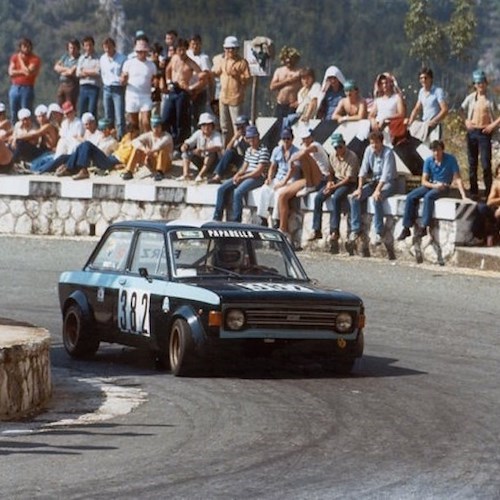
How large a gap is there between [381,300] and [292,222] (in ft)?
17.3

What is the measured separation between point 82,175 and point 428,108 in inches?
251

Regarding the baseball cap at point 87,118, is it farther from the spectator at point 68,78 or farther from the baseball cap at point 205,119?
the baseball cap at point 205,119

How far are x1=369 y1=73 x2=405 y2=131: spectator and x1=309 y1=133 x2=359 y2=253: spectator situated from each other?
0.72 meters

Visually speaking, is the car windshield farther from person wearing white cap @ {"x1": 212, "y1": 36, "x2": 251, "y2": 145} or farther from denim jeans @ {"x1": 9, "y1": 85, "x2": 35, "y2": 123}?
denim jeans @ {"x1": 9, "y1": 85, "x2": 35, "y2": 123}

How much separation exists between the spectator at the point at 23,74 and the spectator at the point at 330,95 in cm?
590

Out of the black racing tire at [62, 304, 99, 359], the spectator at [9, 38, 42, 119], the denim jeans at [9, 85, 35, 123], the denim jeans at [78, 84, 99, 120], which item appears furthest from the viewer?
the denim jeans at [9, 85, 35, 123]

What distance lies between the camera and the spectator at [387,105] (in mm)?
24719

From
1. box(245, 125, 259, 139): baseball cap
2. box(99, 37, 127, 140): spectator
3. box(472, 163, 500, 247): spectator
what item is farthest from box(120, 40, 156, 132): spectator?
box(472, 163, 500, 247): spectator

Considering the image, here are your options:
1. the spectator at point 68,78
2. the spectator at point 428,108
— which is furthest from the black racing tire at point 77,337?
the spectator at point 68,78

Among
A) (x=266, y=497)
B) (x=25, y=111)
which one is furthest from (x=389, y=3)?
(x=266, y=497)

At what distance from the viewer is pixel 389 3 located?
217 feet

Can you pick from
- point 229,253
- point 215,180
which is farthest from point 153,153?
point 229,253

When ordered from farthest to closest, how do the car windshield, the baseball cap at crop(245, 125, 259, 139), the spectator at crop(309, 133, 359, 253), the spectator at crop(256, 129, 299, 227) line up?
the baseball cap at crop(245, 125, 259, 139)
the spectator at crop(256, 129, 299, 227)
the spectator at crop(309, 133, 359, 253)
the car windshield

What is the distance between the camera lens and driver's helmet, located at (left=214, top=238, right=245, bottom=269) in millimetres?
14825
